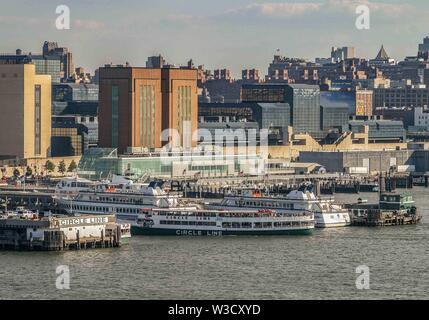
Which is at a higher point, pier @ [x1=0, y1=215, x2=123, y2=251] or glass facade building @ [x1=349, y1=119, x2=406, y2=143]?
glass facade building @ [x1=349, y1=119, x2=406, y2=143]

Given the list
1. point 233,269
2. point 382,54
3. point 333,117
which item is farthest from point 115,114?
point 382,54

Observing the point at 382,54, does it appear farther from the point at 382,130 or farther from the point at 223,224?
the point at 223,224

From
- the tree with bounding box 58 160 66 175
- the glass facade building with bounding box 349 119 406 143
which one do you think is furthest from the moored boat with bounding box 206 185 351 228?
the glass facade building with bounding box 349 119 406 143

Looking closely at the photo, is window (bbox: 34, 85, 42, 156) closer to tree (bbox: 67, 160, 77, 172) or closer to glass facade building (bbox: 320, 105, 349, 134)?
tree (bbox: 67, 160, 77, 172)

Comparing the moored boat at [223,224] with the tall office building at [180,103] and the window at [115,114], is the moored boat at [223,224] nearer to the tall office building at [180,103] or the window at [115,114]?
the window at [115,114]

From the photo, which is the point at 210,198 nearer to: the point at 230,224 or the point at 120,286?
the point at 230,224
